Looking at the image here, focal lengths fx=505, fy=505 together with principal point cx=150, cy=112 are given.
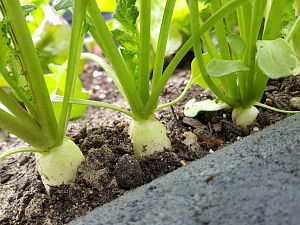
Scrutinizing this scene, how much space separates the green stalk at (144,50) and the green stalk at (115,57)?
0.02m

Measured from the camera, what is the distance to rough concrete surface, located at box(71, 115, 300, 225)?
0.48m

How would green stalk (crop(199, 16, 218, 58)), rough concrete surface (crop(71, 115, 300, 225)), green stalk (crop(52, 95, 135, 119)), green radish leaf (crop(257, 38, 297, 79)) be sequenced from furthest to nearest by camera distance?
green stalk (crop(199, 16, 218, 58)), green stalk (crop(52, 95, 135, 119)), green radish leaf (crop(257, 38, 297, 79)), rough concrete surface (crop(71, 115, 300, 225))

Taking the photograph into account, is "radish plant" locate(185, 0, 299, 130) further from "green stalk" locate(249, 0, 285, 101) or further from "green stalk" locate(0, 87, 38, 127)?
"green stalk" locate(0, 87, 38, 127)

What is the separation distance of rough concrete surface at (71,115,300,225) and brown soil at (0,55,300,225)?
129mm

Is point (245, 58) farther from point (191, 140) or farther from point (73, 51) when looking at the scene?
point (73, 51)

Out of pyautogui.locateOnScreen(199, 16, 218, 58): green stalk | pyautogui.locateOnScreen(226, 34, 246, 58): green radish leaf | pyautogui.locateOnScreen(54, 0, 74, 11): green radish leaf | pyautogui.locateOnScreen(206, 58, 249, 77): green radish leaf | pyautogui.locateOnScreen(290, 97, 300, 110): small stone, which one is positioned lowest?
pyautogui.locateOnScreen(290, 97, 300, 110): small stone

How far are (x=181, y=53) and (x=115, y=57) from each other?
0.10 metres

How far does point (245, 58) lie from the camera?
2.64 feet

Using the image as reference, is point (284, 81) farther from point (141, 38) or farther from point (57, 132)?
point (57, 132)

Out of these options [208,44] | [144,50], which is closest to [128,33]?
[144,50]

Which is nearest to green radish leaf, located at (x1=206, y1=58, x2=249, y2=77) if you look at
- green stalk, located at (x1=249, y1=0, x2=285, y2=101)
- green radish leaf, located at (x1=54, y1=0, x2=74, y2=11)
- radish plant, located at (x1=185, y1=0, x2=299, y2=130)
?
radish plant, located at (x1=185, y1=0, x2=299, y2=130)

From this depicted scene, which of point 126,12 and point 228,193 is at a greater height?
point 126,12

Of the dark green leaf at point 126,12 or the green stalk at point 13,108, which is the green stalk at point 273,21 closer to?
the dark green leaf at point 126,12

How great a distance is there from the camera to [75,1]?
0.68 metres
